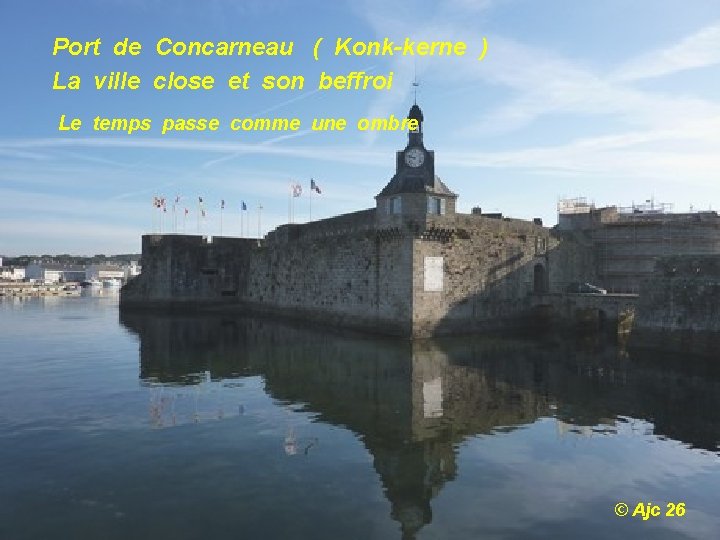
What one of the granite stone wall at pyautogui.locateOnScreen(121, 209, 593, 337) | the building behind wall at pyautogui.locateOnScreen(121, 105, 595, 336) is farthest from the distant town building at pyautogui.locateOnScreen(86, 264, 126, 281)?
the building behind wall at pyautogui.locateOnScreen(121, 105, 595, 336)

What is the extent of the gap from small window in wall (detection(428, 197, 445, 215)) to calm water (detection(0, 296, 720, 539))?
873 cm

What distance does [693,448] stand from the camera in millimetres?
10258

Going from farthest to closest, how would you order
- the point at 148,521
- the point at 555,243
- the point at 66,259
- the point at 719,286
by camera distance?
the point at 66,259 → the point at 555,243 → the point at 719,286 → the point at 148,521

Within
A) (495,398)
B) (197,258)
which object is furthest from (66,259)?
(495,398)

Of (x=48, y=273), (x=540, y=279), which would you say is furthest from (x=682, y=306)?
(x=48, y=273)

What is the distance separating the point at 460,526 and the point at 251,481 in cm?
338

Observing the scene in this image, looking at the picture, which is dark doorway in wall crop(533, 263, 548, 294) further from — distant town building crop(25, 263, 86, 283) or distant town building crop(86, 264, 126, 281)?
distant town building crop(86, 264, 126, 281)

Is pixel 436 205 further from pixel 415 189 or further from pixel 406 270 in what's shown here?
pixel 406 270

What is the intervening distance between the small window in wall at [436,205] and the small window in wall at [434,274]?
7.58ft

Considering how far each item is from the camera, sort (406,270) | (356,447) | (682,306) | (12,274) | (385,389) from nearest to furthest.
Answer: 1. (356,447)
2. (385,389)
3. (682,306)
4. (406,270)
5. (12,274)

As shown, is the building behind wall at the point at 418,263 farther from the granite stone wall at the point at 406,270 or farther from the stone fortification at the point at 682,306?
the stone fortification at the point at 682,306

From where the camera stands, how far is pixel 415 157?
2645cm

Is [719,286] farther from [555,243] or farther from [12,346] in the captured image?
[12,346]

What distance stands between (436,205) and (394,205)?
2069 millimetres
